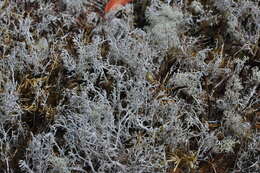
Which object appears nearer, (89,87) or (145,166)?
(145,166)

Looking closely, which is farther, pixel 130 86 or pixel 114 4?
pixel 114 4

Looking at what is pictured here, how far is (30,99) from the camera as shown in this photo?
8.08ft

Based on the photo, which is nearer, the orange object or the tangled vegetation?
the tangled vegetation

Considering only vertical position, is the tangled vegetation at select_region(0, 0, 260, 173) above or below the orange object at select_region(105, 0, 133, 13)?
below

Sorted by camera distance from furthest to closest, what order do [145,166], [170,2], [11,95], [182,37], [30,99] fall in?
[170,2] < [182,37] < [30,99] < [11,95] < [145,166]

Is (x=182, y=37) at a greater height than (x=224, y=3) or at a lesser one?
lesser

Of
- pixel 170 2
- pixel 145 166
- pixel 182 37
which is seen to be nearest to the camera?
pixel 145 166

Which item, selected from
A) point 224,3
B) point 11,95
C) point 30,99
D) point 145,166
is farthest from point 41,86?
point 224,3

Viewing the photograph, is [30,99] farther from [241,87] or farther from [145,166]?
[241,87]

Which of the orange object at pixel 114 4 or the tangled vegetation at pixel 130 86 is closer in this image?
the tangled vegetation at pixel 130 86

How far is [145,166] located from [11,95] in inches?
32.4

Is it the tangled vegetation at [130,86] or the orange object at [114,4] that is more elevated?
the orange object at [114,4]

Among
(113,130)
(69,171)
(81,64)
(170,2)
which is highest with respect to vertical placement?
(170,2)

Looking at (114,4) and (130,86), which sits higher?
(114,4)
